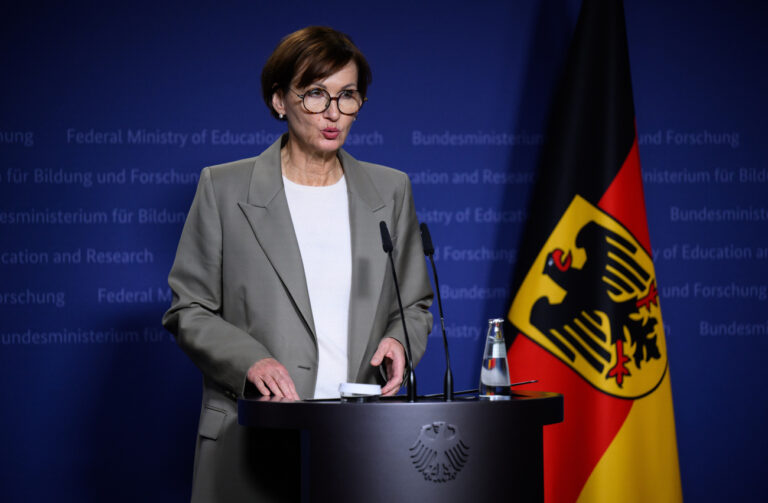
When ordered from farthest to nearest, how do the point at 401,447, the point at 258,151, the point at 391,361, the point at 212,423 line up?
the point at 258,151
the point at 212,423
the point at 391,361
the point at 401,447

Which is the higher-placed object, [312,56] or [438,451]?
[312,56]

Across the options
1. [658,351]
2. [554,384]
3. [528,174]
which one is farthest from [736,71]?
[554,384]

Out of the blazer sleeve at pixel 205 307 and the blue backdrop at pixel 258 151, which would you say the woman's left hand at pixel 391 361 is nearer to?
the blazer sleeve at pixel 205 307

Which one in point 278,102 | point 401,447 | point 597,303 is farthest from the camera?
point 597,303

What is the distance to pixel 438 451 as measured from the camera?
142 cm

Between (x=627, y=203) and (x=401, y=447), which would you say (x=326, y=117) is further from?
(x=627, y=203)

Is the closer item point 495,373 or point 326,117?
point 495,373

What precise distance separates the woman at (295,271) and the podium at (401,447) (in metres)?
0.37

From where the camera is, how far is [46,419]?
128 inches

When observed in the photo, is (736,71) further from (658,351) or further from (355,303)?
(355,303)

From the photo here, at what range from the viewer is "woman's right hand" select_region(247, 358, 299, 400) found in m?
1.62

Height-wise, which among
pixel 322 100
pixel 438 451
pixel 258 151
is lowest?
pixel 438 451

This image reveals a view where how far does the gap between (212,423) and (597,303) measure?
1.63 metres

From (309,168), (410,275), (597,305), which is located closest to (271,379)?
(410,275)
